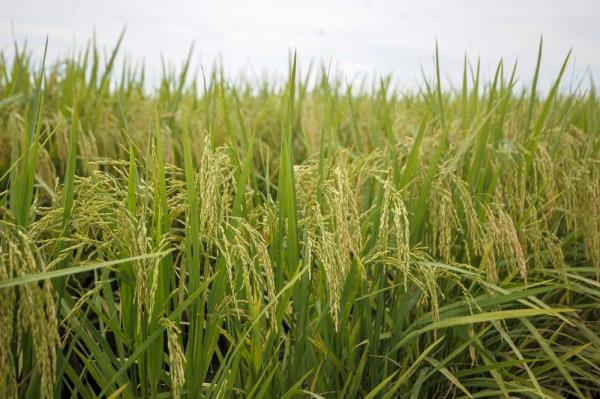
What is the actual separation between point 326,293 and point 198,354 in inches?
15.8

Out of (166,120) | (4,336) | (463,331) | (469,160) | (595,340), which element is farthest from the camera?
(166,120)

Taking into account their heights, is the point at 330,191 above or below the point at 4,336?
→ above

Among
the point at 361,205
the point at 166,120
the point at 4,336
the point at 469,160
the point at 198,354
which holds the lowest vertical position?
the point at 198,354

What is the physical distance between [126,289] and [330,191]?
0.54m

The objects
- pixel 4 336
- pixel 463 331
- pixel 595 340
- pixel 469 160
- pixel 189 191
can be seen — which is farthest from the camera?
pixel 469 160

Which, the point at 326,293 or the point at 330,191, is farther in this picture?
the point at 326,293

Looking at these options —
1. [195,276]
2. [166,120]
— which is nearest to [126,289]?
[195,276]

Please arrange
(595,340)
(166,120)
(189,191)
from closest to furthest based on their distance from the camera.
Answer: (189,191), (595,340), (166,120)

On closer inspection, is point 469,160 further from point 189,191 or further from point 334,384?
point 189,191

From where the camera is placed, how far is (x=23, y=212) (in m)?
1.47

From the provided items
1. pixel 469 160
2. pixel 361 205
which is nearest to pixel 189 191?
pixel 361 205

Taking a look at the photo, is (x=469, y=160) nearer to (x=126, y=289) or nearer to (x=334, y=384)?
(x=334, y=384)

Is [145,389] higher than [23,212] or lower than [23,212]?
lower

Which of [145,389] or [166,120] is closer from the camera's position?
[145,389]
